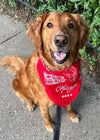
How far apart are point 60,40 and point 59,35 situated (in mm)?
60

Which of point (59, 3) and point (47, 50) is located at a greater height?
point (59, 3)

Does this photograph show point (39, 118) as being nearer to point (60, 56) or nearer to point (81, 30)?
point (60, 56)

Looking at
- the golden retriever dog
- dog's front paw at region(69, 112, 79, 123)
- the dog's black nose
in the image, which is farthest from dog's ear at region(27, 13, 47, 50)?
dog's front paw at region(69, 112, 79, 123)

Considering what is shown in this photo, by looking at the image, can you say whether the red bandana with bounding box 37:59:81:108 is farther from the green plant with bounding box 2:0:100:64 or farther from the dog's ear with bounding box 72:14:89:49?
the green plant with bounding box 2:0:100:64

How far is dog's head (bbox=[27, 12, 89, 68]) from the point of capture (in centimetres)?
200

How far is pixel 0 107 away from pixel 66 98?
1.32 metres

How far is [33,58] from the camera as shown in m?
2.57

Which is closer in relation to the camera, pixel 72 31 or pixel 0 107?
pixel 72 31

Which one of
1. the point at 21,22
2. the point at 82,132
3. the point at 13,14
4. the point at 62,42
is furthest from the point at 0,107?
the point at 13,14

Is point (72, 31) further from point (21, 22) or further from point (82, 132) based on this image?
point (21, 22)

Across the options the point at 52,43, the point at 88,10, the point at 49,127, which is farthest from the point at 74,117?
the point at 88,10

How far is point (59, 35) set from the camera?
1927 millimetres

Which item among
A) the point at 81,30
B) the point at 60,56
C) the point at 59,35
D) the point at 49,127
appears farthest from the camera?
the point at 49,127

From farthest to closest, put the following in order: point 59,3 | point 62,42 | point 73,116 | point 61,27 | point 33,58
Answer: point 59,3, point 73,116, point 33,58, point 61,27, point 62,42
